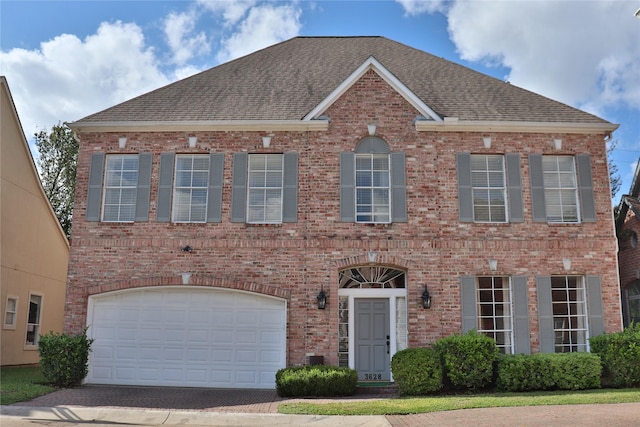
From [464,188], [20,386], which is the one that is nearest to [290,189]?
[464,188]

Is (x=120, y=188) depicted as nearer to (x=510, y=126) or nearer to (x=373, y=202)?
(x=373, y=202)

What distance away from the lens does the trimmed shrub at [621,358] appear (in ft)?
43.6

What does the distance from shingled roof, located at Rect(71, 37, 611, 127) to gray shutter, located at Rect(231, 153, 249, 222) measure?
3.55 ft

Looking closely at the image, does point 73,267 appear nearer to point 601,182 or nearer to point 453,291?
point 453,291

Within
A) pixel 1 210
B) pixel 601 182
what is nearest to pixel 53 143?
pixel 1 210

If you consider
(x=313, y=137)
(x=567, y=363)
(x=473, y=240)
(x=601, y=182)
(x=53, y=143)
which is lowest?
(x=567, y=363)

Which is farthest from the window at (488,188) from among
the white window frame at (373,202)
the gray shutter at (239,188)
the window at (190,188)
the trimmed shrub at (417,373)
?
the window at (190,188)

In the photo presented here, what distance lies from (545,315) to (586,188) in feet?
11.3

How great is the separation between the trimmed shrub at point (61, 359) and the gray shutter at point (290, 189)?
A: 573 cm

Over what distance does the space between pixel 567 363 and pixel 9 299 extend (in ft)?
50.2

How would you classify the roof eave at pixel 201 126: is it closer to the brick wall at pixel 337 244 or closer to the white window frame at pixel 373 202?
the brick wall at pixel 337 244

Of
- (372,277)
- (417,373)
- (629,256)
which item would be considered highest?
(629,256)

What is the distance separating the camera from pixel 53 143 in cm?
2950

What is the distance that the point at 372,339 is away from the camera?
14.7m
